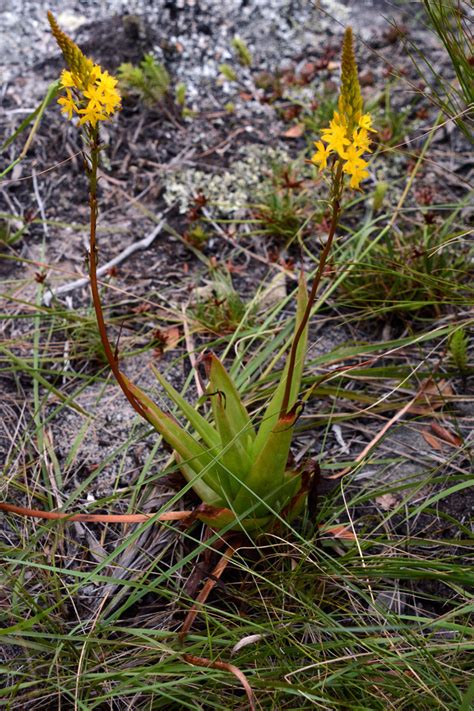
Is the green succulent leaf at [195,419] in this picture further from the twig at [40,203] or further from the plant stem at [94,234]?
the twig at [40,203]

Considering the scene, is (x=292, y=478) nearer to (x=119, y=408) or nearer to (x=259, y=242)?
(x=119, y=408)

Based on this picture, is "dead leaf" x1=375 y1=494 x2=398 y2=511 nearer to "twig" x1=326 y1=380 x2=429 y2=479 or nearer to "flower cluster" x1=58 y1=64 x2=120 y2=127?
"twig" x1=326 y1=380 x2=429 y2=479

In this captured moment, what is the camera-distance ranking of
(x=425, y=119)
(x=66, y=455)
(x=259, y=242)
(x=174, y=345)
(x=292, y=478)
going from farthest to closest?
1. (x=425, y=119)
2. (x=259, y=242)
3. (x=174, y=345)
4. (x=66, y=455)
5. (x=292, y=478)

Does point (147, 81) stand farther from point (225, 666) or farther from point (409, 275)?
point (225, 666)

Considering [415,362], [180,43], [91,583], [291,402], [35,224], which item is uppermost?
[180,43]

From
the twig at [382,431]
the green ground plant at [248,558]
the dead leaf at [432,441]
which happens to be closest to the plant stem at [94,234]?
the green ground plant at [248,558]

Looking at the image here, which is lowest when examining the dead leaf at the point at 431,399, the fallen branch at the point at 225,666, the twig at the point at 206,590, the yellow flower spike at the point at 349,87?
the dead leaf at the point at 431,399

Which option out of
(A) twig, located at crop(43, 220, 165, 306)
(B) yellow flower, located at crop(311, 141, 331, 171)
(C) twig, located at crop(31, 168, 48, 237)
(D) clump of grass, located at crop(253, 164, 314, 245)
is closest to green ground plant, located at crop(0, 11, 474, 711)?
(B) yellow flower, located at crop(311, 141, 331, 171)

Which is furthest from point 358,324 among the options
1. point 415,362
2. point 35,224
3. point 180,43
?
point 180,43
